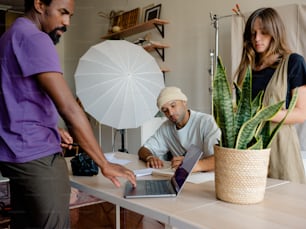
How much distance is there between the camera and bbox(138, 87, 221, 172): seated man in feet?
6.30

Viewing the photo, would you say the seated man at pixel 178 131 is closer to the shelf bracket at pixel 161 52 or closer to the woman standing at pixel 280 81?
the woman standing at pixel 280 81

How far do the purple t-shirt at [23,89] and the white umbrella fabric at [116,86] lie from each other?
5.63ft

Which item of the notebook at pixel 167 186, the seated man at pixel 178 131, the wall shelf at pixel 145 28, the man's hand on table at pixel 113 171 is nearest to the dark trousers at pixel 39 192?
the man's hand on table at pixel 113 171

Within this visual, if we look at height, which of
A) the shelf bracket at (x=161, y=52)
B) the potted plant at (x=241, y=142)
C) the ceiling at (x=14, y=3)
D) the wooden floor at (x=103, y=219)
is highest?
the ceiling at (x=14, y=3)

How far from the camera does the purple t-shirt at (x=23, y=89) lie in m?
0.92

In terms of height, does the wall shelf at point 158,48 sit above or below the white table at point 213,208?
above

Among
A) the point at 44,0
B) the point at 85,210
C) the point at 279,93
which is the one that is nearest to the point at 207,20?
the point at 279,93

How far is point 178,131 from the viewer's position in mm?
2035

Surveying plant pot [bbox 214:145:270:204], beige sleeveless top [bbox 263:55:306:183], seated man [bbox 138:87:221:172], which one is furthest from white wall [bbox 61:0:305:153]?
plant pot [bbox 214:145:270:204]

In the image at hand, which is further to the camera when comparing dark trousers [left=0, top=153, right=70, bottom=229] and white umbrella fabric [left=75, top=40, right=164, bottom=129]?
white umbrella fabric [left=75, top=40, right=164, bottom=129]

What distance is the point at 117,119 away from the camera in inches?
107

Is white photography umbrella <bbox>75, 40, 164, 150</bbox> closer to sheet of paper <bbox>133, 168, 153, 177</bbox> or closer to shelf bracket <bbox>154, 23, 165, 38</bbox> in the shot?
shelf bracket <bbox>154, 23, 165, 38</bbox>

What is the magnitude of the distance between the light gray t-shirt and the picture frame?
6.72 feet

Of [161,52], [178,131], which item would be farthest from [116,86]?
[161,52]
